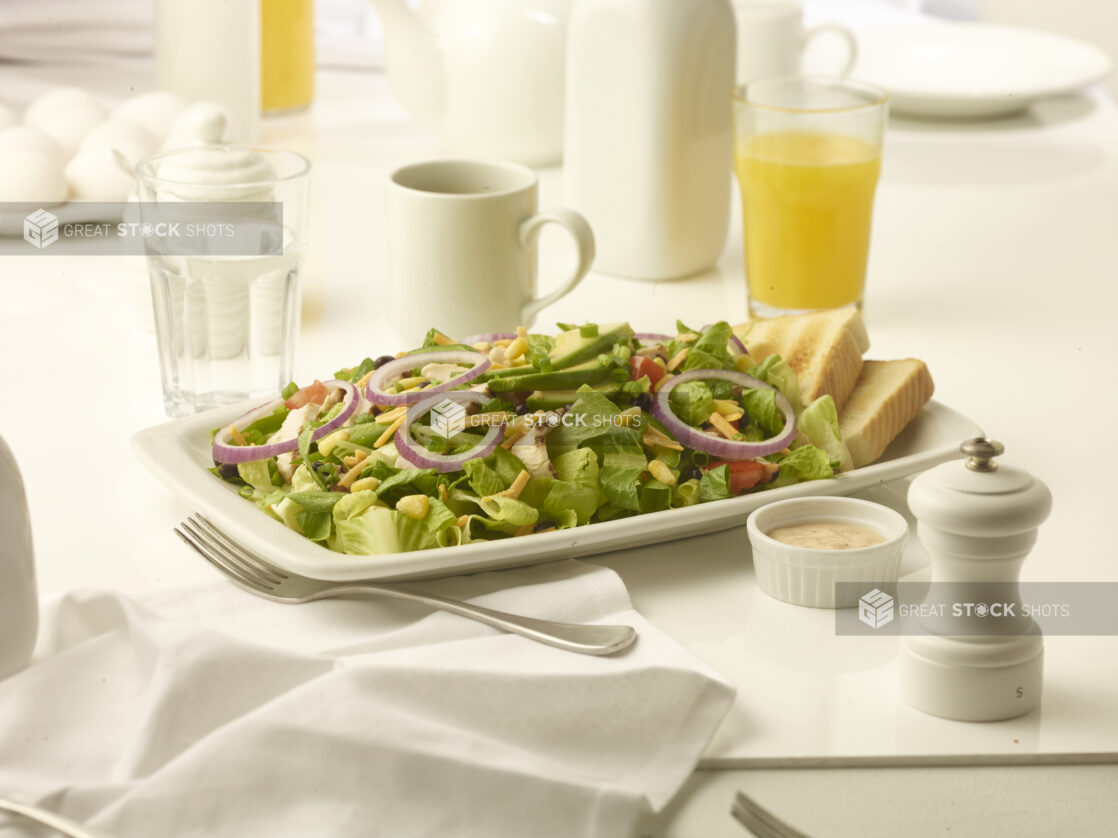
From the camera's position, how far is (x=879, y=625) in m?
0.93

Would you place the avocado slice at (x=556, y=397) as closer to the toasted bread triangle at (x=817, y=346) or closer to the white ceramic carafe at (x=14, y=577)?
the toasted bread triangle at (x=817, y=346)

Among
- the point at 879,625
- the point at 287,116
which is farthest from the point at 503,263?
the point at 287,116

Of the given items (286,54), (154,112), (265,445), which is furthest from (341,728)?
(286,54)

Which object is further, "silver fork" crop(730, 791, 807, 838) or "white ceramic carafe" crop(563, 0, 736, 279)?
"white ceramic carafe" crop(563, 0, 736, 279)

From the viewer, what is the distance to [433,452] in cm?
101

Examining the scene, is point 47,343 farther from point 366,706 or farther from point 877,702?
point 877,702

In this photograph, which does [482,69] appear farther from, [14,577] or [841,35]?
[14,577]

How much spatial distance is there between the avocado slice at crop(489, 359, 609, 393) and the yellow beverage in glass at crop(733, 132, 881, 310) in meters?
0.55

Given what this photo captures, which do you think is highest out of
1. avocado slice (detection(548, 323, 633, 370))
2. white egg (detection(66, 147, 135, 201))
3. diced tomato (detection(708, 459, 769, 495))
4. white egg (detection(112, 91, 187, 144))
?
white egg (detection(112, 91, 187, 144))

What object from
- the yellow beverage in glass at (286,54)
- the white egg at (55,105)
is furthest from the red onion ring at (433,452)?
the yellow beverage in glass at (286,54)

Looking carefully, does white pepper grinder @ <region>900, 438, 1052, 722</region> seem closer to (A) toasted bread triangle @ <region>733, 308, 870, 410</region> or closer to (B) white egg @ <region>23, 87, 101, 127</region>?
(A) toasted bread triangle @ <region>733, 308, 870, 410</region>

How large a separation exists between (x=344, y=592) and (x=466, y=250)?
1.89 feet

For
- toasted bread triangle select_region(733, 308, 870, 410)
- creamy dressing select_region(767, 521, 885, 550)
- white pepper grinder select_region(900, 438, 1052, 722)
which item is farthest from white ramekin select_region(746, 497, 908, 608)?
toasted bread triangle select_region(733, 308, 870, 410)

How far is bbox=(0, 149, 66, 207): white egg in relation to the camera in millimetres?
1701
